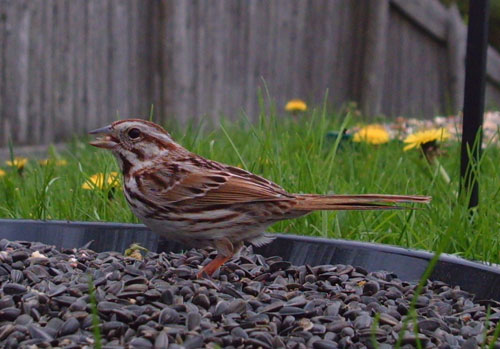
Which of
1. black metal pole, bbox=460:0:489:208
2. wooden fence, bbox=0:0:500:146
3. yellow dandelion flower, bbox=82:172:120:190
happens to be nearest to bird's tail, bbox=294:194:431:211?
black metal pole, bbox=460:0:489:208

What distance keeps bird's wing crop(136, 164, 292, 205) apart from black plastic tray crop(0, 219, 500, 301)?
0.26 meters

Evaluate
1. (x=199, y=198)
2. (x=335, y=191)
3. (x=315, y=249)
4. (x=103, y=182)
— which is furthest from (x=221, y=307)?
(x=335, y=191)

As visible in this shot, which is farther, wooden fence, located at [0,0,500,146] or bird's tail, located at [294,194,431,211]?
wooden fence, located at [0,0,500,146]

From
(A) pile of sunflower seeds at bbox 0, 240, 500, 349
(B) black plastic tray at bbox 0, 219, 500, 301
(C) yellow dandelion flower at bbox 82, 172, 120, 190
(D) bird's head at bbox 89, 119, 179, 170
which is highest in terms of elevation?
(D) bird's head at bbox 89, 119, 179, 170

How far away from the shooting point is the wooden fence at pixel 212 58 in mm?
→ 7734

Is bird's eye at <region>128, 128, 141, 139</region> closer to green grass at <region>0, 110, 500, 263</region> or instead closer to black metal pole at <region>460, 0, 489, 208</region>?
green grass at <region>0, 110, 500, 263</region>

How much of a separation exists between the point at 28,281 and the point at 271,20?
8.17 metres

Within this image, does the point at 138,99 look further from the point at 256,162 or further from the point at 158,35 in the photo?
the point at 256,162

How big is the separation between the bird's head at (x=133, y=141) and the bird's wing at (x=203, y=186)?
80mm

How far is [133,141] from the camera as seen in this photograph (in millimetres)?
2994

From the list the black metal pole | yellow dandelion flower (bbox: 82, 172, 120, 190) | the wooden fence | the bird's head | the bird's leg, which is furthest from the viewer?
the wooden fence

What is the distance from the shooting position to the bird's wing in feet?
9.41

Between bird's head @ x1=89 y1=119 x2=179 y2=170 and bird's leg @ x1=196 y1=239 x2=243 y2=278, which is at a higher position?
bird's head @ x1=89 y1=119 x2=179 y2=170

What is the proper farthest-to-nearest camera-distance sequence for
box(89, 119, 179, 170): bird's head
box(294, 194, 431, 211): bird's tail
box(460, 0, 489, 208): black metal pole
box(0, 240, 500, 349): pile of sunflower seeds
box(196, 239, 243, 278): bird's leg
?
box(460, 0, 489, 208): black metal pole < box(89, 119, 179, 170): bird's head < box(196, 239, 243, 278): bird's leg < box(294, 194, 431, 211): bird's tail < box(0, 240, 500, 349): pile of sunflower seeds
